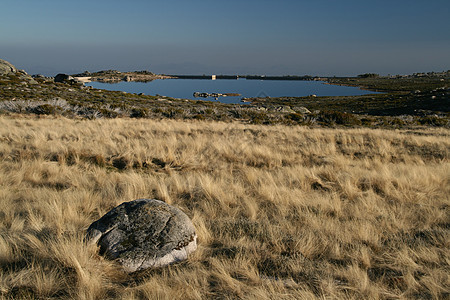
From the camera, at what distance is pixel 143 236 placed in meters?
3.05

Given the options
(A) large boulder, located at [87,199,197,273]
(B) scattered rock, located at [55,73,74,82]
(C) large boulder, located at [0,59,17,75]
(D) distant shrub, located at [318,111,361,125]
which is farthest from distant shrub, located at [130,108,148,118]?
(B) scattered rock, located at [55,73,74,82]

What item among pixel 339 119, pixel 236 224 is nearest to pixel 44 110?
pixel 236 224

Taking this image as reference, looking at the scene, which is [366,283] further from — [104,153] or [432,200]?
[104,153]

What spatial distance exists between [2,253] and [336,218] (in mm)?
4302

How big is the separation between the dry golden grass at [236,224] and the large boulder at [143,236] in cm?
14

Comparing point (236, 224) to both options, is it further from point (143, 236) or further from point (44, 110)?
point (44, 110)

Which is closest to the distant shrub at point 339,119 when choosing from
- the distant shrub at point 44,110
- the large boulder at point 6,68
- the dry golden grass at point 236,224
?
the dry golden grass at point 236,224

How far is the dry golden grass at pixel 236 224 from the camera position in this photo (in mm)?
2592

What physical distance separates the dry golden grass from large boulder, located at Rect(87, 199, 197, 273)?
0.14 meters

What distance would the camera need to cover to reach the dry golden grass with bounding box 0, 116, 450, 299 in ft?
8.50

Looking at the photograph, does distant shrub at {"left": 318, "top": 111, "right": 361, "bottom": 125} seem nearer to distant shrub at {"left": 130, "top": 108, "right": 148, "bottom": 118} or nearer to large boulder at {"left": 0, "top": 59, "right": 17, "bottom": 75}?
distant shrub at {"left": 130, "top": 108, "right": 148, "bottom": 118}

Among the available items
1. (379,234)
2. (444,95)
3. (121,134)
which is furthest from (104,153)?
(444,95)

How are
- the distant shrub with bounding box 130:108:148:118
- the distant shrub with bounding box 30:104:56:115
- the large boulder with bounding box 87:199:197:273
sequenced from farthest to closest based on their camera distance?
the distant shrub with bounding box 130:108:148:118 < the distant shrub with bounding box 30:104:56:115 < the large boulder with bounding box 87:199:197:273

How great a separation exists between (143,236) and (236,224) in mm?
1416
